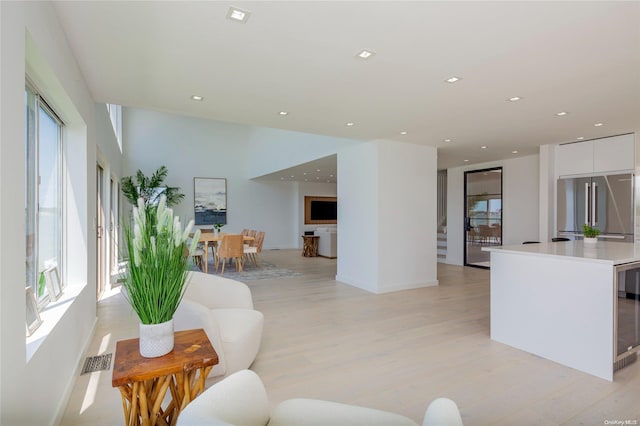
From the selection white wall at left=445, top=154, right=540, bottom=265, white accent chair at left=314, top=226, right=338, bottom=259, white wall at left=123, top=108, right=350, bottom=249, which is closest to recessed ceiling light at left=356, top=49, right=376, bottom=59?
white wall at left=445, top=154, right=540, bottom=265

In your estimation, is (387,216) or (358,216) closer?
(387,216)

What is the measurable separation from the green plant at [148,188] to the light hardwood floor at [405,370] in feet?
17.8

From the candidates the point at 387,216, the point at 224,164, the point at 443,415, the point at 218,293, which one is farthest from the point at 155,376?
the point at 224,164

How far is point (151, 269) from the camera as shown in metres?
1.47

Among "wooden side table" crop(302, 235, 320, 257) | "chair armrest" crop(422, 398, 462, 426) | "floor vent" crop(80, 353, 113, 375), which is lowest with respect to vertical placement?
"floor vent" crop(80, 353, 113, 375)

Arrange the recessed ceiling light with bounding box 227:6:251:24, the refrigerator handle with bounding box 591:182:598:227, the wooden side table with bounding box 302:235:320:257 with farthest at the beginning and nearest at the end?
1. the wooden side table with bounding box 302:235:320:257
2. the refrigerator handle with bounding box 591:182:598:227
3. the recessed ceiling light with bounding box 227:6:251:24

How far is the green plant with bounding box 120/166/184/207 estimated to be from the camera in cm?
920

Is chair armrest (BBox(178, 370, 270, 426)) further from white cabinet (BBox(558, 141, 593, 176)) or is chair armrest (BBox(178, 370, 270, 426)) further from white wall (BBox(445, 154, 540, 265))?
white wall (BBox(445, 154, 540, 265))

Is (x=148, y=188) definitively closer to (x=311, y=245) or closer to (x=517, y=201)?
(x=311, y=245)

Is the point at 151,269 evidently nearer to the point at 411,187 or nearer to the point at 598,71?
the point at 598,71

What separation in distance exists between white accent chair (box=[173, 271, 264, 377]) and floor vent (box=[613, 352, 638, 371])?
2.87 metres

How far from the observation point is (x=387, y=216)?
556 cm

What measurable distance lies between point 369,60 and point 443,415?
8.02ft

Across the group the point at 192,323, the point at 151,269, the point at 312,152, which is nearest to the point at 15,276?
the point at 151,269
